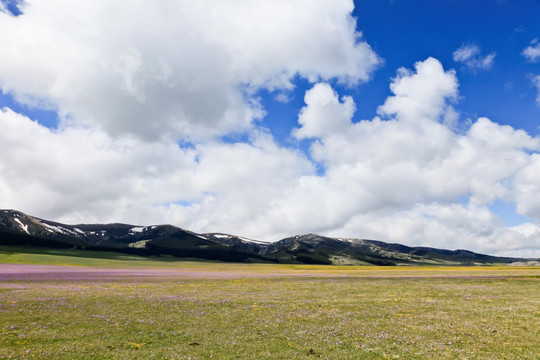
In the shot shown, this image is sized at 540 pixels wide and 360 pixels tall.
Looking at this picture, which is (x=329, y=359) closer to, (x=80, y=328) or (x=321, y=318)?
(x=321, y=318)

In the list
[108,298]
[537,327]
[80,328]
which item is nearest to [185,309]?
[80,328]

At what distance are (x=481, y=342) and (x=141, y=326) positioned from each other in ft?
67.0

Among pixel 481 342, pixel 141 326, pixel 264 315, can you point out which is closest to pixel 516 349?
pixel 481 342

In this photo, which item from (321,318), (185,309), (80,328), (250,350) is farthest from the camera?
(185,309)

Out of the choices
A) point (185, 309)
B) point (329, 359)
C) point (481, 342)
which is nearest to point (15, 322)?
point (185, 309)

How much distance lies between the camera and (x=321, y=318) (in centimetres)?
2327

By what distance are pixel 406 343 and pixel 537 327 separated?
412 inches

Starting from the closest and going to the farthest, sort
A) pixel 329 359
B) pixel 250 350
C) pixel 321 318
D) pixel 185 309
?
1. pixel 329 359
2. pixel 250 350
3. pixel 321 318
4. pixel 185 309

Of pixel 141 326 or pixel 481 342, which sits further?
pixel 141 326

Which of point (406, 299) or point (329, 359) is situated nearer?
point (329, 359)

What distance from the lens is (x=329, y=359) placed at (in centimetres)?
1433

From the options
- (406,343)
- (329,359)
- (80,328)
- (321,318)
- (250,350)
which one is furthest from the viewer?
(321,318)

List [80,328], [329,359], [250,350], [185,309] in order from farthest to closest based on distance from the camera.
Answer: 1. [185,309]
2. [80,328]
3. [250,350]
4. [329,359]

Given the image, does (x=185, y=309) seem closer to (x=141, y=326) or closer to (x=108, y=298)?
(x=141, y=326)
